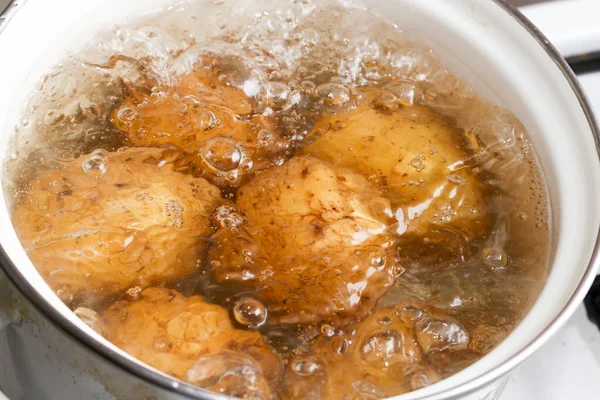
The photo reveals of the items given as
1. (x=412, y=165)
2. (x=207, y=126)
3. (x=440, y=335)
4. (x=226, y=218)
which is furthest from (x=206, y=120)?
(x=440, y=335)

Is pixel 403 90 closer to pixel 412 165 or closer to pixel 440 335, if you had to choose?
pixel 412 165

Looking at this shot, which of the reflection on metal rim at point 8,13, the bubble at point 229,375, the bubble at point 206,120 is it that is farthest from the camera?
the bubble at point 206,120

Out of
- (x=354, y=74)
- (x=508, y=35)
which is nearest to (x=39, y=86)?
(x=354, y=74)

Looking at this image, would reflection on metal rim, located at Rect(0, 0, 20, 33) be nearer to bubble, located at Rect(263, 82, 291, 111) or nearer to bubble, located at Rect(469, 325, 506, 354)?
bubble, located at Rect(263, 82, 291, 111)

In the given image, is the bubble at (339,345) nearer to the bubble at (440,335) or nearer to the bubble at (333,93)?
the bubble at (440,335)

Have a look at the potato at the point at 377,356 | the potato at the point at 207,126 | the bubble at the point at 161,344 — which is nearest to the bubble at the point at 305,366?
the potato at the point at 377,356

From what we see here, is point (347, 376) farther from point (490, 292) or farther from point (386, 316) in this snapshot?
point (490, 292)
